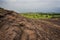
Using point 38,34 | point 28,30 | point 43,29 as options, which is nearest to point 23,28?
point 28,30

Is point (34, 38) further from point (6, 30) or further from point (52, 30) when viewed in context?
point (52, 30)

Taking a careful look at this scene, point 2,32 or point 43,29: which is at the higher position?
point 2,32

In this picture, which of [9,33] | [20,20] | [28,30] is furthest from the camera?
[20,20]

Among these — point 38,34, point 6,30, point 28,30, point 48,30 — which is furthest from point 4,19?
point 48,30

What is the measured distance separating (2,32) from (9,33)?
0.67m

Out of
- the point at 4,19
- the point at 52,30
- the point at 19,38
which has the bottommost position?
the point at 52,30

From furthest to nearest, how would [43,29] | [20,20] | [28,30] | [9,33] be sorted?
1. [43,29]
2. [20,20]
3. [28,30]
4. [9,33]

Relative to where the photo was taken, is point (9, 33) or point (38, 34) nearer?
point (9, 33)

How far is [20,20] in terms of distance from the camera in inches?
727

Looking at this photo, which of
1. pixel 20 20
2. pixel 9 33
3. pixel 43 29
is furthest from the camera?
pixel 43 29

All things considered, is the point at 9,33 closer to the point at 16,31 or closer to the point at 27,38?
the point at 16,31

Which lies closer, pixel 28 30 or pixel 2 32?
pixel 2 32

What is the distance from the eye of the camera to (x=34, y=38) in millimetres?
16703

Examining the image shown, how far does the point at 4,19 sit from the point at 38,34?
12.6ft
